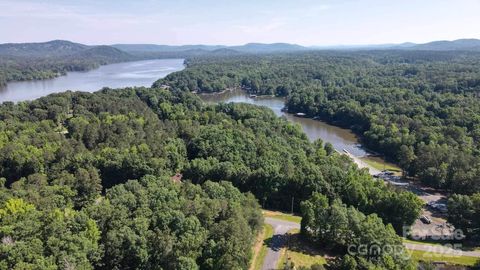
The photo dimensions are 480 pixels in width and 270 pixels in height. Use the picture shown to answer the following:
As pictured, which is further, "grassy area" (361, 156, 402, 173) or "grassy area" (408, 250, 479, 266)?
Result: "grassy area" (361, 156, 402, 173)

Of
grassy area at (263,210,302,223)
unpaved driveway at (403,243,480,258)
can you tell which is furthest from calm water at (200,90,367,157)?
unpaved driveway at (403,243,480,258)

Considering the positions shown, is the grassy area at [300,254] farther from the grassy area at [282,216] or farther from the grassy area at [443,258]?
the grassy area at [443,258]

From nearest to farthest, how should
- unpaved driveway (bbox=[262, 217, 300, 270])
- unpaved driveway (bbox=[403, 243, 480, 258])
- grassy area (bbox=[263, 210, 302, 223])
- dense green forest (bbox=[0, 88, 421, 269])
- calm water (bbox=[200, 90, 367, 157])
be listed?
dense green forest (bbox=[0, 88, 421, 269]) → unpaved driveway (bbox=[262, 217, 300, 270]) → unpaved driveway (bbox=[403, 243, 480, 258]) → grassy area (bbox=[263, 210, 302, 223]) → calm water (bbox=[200, 90, 367, 157])

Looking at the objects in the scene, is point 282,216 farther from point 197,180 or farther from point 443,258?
point 443,258

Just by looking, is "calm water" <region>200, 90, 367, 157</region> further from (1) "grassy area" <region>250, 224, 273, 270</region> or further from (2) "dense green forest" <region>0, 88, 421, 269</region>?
(1) "grassy area" <region>250, 224, 273, 270</region>

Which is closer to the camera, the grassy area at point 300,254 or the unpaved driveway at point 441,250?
the grassy area at point 300,254

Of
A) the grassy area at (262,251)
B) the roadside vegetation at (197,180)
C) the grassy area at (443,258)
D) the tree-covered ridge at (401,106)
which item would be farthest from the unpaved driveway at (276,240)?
the tree-covered ridge at (401,106)

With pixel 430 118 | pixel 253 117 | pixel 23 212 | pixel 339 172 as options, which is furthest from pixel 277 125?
pixel 23 212

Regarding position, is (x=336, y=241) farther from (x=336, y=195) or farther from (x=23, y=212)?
(x=23, y=212)
